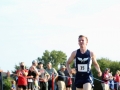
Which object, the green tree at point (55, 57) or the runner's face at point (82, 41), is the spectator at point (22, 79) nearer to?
the runner's face at point (82, 41)

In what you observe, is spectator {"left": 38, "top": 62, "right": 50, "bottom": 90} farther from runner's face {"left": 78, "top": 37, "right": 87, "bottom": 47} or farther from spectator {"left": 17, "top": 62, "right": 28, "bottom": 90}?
runner's face {"left": 78, "top": 37, "right": 87, "bottom": 47}

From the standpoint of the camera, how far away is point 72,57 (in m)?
9.80

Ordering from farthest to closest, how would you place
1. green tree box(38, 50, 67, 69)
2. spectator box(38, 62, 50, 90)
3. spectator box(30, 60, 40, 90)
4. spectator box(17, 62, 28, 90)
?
green tree box(38, 50, 67, 69) < spectator box(38, 62, 50, 90) < spectator box(30, 60, 40, 90) < spectator box(17, 62, 28, 90)

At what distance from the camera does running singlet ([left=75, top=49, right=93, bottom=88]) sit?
31.6 feet

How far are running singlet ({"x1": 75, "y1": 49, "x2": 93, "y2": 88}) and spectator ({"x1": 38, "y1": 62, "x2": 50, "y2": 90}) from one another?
7299mm

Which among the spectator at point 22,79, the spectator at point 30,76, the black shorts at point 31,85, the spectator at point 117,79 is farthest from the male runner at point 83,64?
the spectator at point 117,79

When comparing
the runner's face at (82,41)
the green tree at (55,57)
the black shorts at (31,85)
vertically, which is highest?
the green tree at (55,57)

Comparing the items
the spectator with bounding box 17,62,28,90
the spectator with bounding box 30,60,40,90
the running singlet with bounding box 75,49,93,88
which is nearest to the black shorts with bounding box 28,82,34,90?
the spectator with bounding box 30,60,40,90

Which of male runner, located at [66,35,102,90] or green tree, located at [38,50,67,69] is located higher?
green tree, located at [38,50,67,69]

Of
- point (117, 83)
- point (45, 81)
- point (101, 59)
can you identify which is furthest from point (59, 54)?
point (45, 81)

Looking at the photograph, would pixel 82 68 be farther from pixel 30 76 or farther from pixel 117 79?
pixel 117 79

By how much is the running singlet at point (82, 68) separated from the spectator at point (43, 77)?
7299 mm

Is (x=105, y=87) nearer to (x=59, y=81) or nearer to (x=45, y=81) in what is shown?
(x=59, y=81)

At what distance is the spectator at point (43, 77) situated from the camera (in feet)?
55.6
